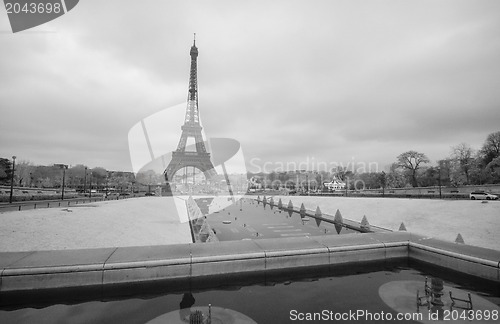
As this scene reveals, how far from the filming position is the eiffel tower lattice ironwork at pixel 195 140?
8638 centimetres

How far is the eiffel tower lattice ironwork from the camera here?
86.4 m

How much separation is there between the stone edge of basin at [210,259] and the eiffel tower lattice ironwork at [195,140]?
7978 centimetres

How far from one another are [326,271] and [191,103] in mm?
88796

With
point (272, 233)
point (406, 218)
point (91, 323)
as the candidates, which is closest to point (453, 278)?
point (91, 323)

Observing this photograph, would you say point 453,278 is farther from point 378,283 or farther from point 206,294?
point 206,294

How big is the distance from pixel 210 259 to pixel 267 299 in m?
1.80

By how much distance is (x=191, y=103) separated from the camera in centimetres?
9038

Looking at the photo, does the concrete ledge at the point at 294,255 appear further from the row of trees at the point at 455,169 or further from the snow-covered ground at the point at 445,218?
the row of trees at the point at 455,169

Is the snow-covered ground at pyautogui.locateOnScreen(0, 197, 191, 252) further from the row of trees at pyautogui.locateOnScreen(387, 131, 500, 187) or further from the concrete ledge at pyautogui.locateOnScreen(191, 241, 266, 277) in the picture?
the row of trees at pyautogui.locateOnScreen(387, 131, 500, 187)

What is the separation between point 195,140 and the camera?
89.6 m

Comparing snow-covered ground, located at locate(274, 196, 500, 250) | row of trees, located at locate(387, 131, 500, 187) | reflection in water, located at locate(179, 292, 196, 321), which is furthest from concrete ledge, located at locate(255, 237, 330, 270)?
row of trees, located at locate(387, 131, 500, 187)

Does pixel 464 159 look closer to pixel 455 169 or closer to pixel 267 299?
pixel 455 169

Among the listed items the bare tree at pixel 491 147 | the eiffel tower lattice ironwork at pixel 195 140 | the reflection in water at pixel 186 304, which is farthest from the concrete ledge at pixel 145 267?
the bare tree at pixel 491 147

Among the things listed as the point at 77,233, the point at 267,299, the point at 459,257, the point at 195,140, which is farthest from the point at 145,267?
the point at 195,140
